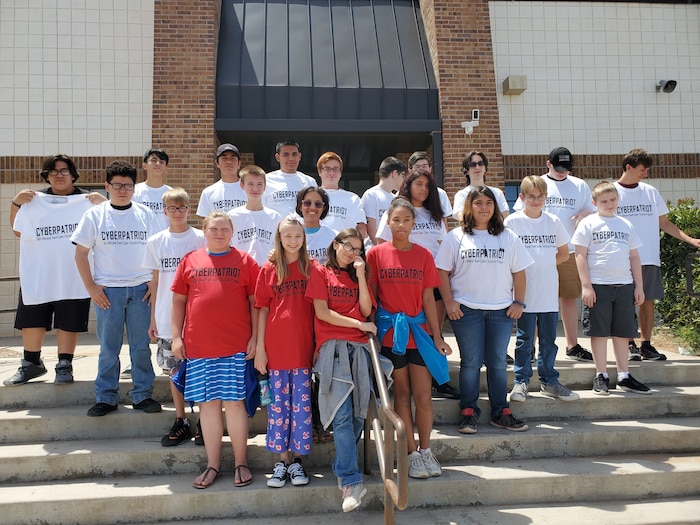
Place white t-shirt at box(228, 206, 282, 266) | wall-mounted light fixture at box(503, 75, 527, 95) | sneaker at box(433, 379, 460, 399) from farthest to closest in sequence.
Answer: wall-mounted light fixture at box(503, 75, 527, 95) < sneaker at box(433, 379, 460, 399) < white t-shirt at box(228, 206, 282, 266)

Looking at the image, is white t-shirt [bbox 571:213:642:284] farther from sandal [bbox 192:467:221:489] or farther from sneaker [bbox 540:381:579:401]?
sandal [bbox 192:467:221:489]

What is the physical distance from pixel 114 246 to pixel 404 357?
2382 mm

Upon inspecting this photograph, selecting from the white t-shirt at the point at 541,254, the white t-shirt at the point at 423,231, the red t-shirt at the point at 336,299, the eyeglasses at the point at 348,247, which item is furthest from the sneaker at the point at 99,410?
the white t-shirt at the point at 541,254

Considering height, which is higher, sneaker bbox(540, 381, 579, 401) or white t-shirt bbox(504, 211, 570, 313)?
white t-shirt bbox(504, 211, 570, 313)

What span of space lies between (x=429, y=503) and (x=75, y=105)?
26.5 feet

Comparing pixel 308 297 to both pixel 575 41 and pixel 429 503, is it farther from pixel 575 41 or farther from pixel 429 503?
pixel 575 41

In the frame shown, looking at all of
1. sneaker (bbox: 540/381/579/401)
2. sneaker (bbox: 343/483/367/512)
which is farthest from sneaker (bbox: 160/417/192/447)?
sneaker (bbox: 540/381/579/401)

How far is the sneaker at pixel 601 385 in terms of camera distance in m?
4.59

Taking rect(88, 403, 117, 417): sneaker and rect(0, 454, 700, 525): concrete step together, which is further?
rect(88, 403, 117, 417): sneaker

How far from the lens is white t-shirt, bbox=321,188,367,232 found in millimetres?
4641

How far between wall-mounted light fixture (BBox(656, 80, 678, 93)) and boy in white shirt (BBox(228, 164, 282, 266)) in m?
8.22

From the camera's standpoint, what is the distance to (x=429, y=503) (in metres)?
3.61

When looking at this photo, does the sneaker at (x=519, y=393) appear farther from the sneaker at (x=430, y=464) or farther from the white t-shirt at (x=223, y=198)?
the white t-shirt at (x=223, y=198)

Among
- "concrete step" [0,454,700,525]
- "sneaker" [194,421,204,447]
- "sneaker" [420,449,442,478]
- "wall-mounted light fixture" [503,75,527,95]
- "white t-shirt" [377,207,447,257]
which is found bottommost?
"concrete step" [0,454,700,525]
